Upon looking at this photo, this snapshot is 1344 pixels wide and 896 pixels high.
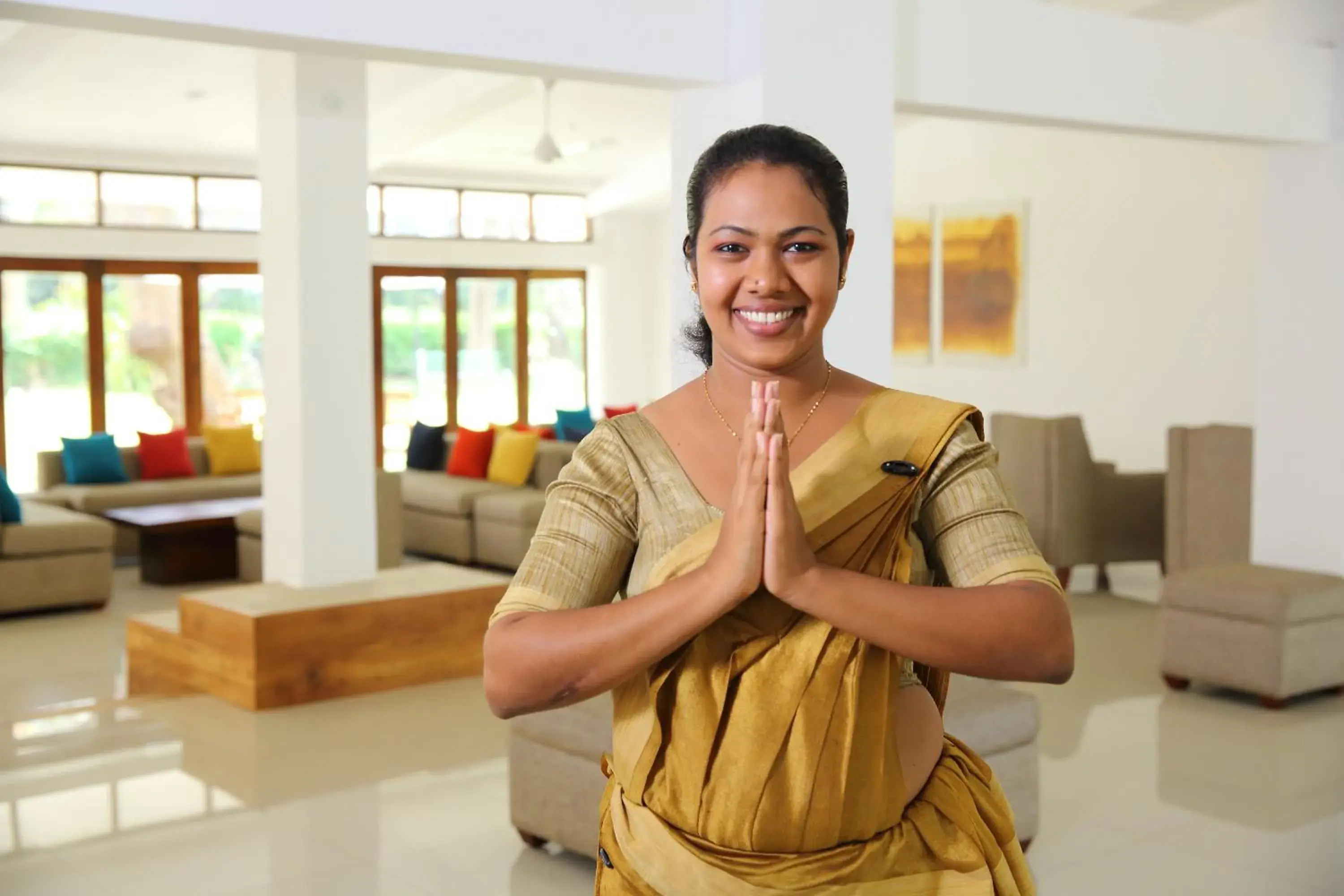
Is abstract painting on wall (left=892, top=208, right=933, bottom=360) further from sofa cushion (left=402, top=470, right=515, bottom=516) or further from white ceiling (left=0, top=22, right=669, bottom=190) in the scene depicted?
sofa cushion (left=402, top=470, right=515, bottom=516)

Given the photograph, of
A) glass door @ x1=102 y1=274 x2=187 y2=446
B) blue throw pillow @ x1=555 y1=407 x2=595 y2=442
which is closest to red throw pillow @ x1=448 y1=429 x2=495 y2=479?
blue throw pillow @ x1=555 y1=407 x2=595 y2=442

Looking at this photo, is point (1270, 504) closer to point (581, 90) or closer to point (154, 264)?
point (581, 90)

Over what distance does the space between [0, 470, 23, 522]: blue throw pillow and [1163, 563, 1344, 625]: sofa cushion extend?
626cm

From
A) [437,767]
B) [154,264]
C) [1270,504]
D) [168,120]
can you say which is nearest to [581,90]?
[168,120]

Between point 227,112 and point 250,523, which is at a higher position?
point 227,112

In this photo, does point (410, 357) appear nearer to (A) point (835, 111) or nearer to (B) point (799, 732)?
(A) point (835, 111)

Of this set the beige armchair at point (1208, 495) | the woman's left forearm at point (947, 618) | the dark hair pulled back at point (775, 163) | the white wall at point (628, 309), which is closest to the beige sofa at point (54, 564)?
the beige armchair at point (1208, 495)

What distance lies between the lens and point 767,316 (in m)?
1.45

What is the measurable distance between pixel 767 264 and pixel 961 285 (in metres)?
10.6

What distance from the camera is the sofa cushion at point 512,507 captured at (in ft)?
30.5

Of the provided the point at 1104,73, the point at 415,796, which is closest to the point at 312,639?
the point at 415,796

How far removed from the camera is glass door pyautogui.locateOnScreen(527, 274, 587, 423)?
14656 mm

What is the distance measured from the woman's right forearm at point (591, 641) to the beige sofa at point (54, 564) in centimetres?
741

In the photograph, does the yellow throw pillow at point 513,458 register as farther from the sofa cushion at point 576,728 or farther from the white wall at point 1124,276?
the sofa cushion at point 576,728
